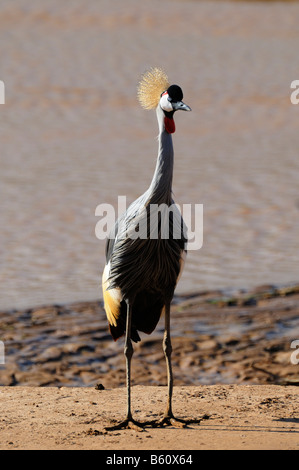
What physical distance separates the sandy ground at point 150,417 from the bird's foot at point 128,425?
5 cm

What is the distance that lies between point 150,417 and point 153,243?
118 cm

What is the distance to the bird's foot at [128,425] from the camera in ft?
17.6

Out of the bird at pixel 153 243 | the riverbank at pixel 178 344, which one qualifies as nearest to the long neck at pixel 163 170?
the bird at pixel 153 243

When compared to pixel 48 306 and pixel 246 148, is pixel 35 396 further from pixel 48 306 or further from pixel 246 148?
pixel 246 148

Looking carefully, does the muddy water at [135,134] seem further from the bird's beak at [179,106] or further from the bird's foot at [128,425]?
the bird's beak at [179,106]

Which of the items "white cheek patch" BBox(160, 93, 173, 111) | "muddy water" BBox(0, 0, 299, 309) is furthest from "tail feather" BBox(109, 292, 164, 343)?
"muddy water" BBox(0, 0, 299, 309)

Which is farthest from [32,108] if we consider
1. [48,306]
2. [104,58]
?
[48,306]

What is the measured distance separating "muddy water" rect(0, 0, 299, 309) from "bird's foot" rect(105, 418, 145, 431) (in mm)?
3079

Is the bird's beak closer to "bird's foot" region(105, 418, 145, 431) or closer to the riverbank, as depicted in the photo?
"bird's foot" region(105, 418, 145, 431)

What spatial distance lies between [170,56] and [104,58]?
161 cm

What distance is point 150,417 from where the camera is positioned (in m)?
5.67

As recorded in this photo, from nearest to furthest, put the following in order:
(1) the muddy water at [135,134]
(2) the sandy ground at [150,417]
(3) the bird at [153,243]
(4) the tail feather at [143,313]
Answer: (2) the sandy ground at [150,417] → (3) the bird at [153,243] → (4) the tail feather at [143,313] → (1) the muddy water at [135,134]

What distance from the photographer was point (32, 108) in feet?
58.1

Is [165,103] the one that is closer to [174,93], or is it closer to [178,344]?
[174,93]
